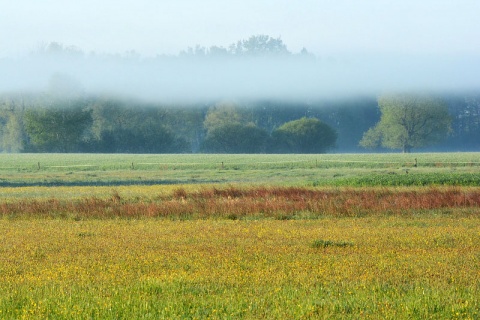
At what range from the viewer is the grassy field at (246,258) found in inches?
572

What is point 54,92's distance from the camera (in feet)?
516

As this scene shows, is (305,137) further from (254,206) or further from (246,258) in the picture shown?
(246,258)

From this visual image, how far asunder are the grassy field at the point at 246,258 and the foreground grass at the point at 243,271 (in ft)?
0.11

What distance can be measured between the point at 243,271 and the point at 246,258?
6.62 feet

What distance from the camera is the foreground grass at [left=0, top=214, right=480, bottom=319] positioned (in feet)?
47.2

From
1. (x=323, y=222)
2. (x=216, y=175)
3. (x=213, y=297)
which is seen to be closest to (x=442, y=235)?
(x=323, y=222)

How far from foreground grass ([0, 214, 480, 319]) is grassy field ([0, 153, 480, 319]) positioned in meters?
0.03

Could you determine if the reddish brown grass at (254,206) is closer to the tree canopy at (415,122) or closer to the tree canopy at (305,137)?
the tree canopy at (305,137)

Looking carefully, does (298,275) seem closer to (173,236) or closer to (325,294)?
(325,294)

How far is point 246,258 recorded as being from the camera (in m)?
19.8

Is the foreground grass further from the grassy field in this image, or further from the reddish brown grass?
the reddish brown grass

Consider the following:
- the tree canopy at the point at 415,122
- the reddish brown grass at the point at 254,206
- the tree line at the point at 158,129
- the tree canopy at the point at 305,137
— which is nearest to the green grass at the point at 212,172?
the reddish brown grass at the point at 254,206

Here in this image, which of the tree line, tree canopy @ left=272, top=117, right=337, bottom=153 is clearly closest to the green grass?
the tree line

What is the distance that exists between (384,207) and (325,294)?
17.6 meters
